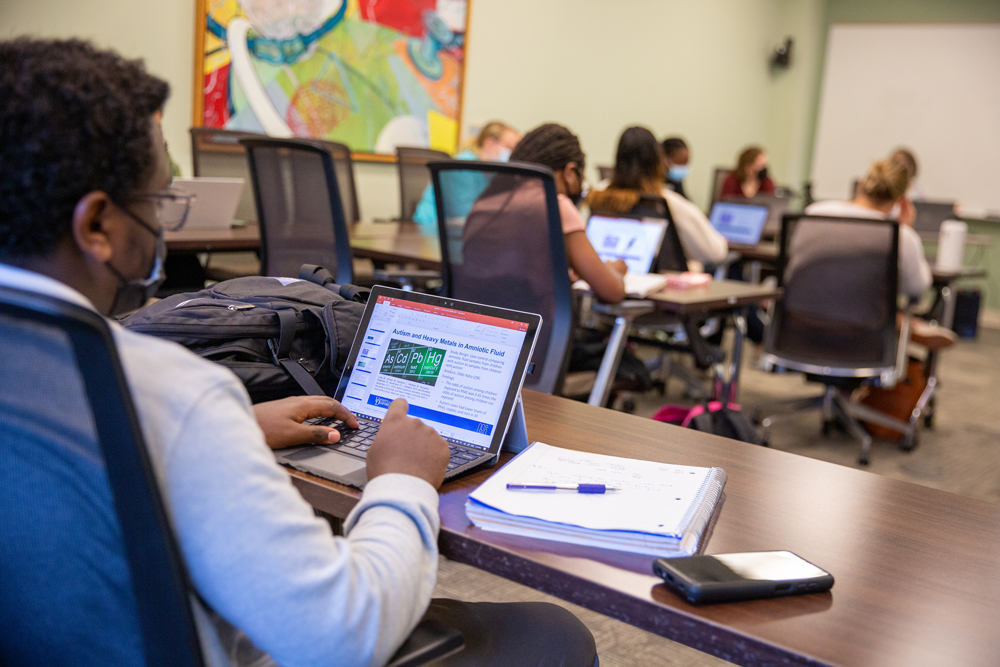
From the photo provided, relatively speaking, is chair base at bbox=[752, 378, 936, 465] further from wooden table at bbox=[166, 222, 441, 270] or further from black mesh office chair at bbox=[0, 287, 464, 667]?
black mesh office chair at bbox=[0, 287, 464, 667]

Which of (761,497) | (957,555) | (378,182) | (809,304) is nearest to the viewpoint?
(957,555)

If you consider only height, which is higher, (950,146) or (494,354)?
(950,146)

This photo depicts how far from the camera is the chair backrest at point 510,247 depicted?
226 centimetres

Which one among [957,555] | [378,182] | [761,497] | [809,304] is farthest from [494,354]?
[378,182]

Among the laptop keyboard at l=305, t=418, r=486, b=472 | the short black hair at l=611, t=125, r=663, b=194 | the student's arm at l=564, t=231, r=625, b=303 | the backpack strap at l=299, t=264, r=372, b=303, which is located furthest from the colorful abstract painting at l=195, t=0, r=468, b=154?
the laptop keyboard at l=305, t=418, r=486, b=472

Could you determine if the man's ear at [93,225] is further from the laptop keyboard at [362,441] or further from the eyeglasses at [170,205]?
the laptop keyboard at [362,441]

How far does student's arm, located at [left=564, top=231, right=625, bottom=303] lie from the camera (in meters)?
2.49

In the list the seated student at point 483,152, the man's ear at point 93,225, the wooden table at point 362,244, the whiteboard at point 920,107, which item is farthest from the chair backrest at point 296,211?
the whiteboard at point 920,107

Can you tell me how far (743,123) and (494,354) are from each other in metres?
8.12

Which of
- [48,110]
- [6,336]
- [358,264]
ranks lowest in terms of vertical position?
[358,264]

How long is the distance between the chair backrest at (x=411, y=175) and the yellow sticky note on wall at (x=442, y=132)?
3.46 feet

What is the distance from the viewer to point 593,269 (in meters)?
2.53

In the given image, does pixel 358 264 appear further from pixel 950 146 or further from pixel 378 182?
pixel 950 146

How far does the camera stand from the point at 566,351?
2.40m
